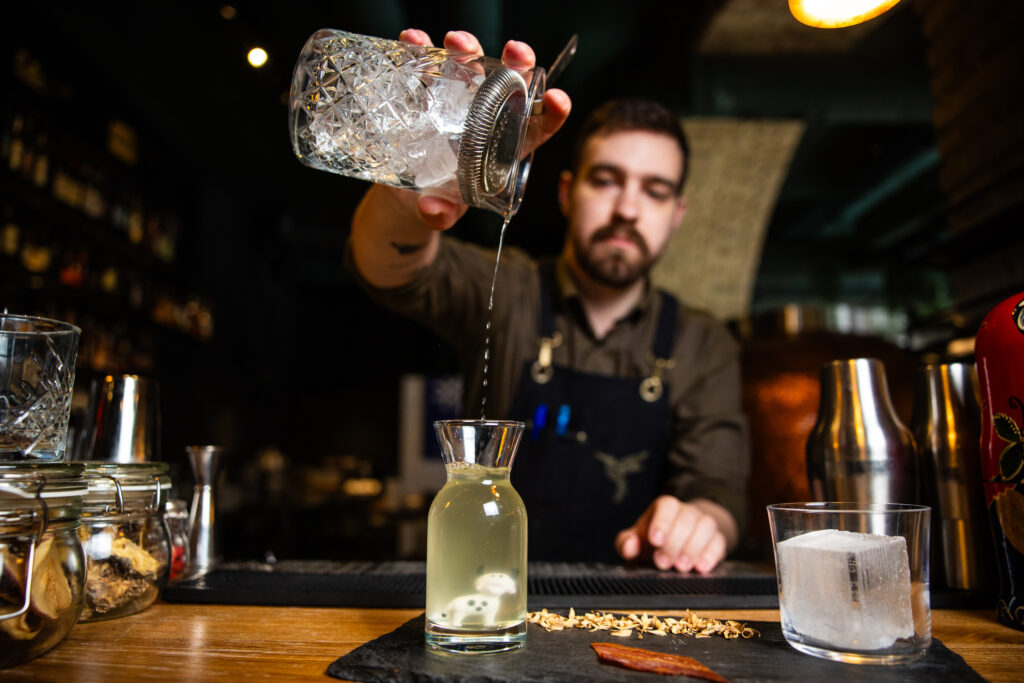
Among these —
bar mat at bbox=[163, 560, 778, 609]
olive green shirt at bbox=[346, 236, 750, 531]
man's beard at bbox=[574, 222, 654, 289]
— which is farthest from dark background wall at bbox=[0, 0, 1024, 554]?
olive green shirt at bbox=[346, 236, 750, 531]

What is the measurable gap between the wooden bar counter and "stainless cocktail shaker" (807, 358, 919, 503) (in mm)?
171

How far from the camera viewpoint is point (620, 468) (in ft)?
5.67

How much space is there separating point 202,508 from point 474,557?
2.03 ft

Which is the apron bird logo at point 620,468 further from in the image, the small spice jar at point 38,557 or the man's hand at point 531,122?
the small spice jar at point 38,557

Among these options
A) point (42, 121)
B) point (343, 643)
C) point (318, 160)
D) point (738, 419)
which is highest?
point (42, 121)

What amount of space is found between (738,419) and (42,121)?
10.4ft

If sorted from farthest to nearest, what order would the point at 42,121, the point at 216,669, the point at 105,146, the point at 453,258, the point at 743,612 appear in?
the point at 105,146
the point at 42,121
the point at 453,258
the point at 743,612
the point at 216,669

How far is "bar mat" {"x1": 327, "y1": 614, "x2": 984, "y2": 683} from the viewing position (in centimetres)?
60

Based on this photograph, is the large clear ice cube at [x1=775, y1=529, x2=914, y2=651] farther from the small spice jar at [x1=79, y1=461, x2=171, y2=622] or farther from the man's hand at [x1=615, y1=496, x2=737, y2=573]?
the small spice jar at [x1=79, y1=461, x2=171, y2=622]

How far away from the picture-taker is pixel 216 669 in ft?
2.07

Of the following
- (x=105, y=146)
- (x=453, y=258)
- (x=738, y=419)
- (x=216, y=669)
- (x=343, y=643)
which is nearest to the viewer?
(x=216, y=669)

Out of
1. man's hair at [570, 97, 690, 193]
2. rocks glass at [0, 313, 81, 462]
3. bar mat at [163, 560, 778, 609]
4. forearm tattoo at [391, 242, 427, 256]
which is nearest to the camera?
rocks glass at [0, 313, 81, 462]

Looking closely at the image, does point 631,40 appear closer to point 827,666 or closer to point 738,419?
point 738,419

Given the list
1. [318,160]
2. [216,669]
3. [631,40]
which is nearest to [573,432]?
[318,160]
